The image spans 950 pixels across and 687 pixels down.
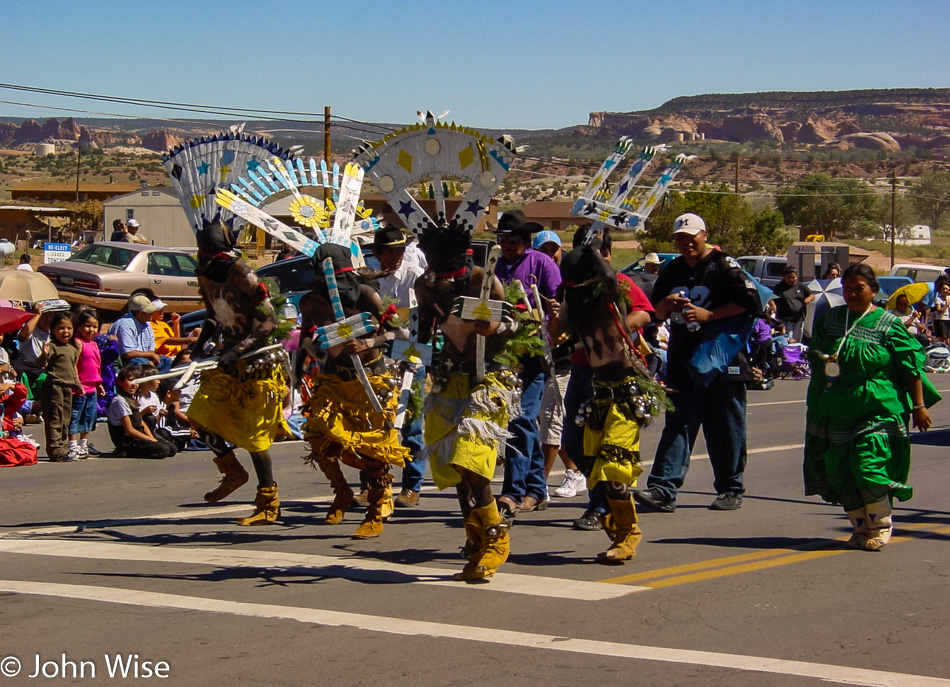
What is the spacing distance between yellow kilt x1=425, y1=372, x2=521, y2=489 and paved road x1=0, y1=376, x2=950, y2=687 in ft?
2.25

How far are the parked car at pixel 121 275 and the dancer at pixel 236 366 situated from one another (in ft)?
50.0

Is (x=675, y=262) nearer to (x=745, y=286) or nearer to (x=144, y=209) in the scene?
(x=745, y=286)

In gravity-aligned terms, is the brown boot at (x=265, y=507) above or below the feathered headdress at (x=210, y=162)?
below

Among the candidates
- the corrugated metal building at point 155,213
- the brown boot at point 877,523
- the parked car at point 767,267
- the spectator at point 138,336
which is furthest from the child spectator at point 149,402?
the corrugated metal building at point 155,213

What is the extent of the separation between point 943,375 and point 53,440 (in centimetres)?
1841

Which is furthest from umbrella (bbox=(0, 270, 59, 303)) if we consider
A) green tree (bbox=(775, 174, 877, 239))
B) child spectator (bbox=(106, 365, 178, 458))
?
green tree (bbox=(775, 174, 877, 239))

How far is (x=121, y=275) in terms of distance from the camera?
23141mm

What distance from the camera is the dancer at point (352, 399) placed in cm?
792

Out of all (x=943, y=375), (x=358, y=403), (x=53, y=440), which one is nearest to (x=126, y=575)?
Answer: (x=358, y=403)

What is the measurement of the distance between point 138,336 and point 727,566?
9418mm

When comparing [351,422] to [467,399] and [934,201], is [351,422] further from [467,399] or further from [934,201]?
[934,201]

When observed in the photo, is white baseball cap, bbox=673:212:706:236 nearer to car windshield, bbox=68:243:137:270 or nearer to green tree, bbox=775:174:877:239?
car windshield, bbox=68:243:137:270

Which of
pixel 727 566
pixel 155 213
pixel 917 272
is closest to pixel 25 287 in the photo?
pixel 727 566

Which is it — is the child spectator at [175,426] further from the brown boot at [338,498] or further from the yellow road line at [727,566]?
the yellow road line at [727,566]
